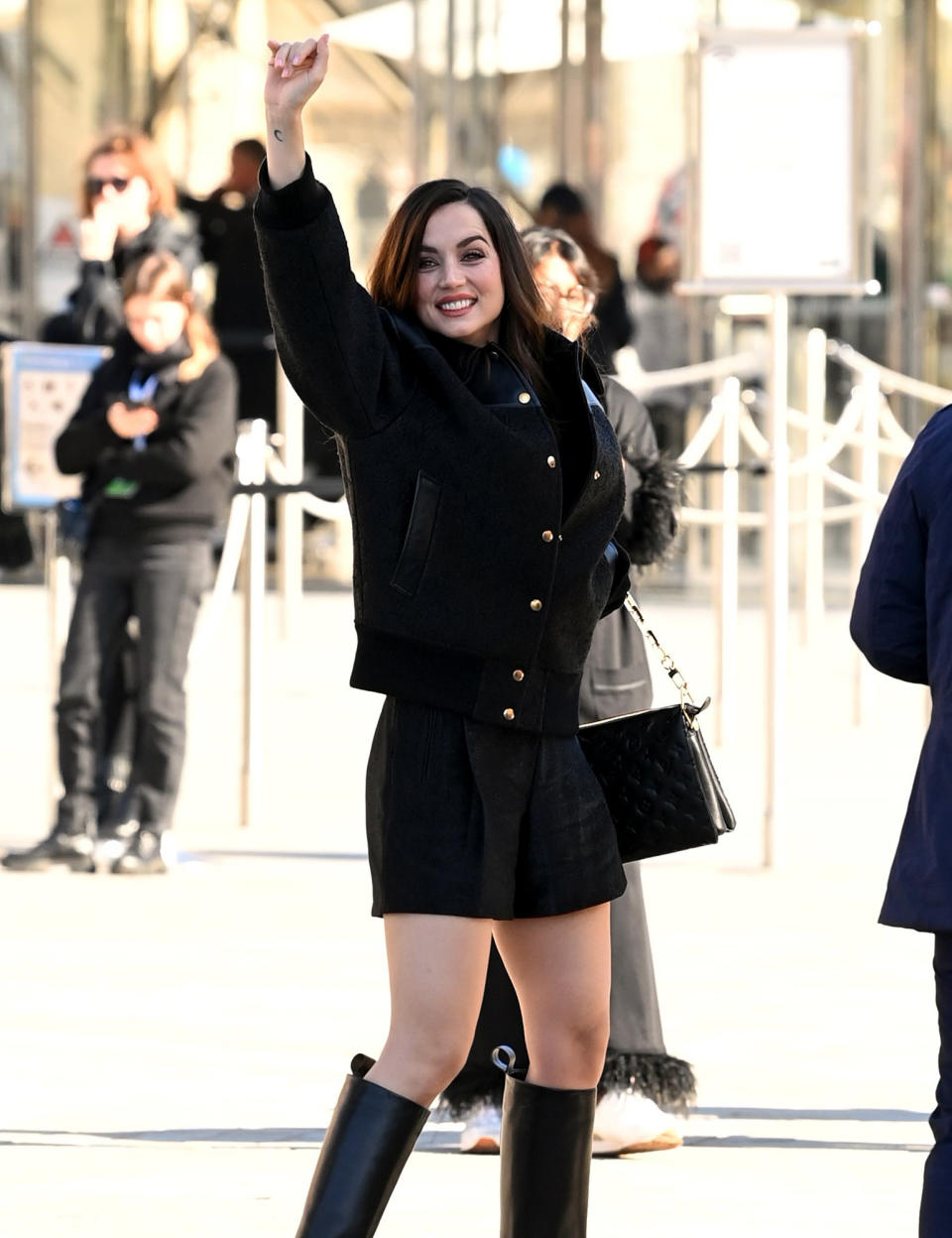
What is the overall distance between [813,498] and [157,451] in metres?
5.40

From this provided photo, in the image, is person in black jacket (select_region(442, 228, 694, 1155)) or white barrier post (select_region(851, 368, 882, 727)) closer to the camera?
person in black jacket (select_region(442, 228, 694, 1155))

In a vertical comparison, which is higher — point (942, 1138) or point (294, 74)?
point (294, 74)

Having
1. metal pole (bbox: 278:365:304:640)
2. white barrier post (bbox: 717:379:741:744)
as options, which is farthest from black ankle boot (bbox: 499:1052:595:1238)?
metal pole (bbox: 278:365:304:640)

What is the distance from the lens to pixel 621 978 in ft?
16.8

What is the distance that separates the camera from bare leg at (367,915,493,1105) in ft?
12.1

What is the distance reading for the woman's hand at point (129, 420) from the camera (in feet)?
26.0

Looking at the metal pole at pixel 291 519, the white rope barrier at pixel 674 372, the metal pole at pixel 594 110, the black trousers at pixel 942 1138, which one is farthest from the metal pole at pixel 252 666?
the metal pole at pixel 594 110

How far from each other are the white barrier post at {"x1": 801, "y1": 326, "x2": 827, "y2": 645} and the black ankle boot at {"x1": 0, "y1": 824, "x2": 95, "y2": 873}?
390cm

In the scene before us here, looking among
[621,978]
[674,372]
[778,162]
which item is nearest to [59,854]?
[778,162]

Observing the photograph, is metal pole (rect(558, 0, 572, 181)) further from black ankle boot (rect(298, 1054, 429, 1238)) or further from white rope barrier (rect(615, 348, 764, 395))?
black ankle boot (rect(298, 1054, 429, 1238))

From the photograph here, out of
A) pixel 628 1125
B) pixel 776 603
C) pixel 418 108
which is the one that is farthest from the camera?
pixel 418 108

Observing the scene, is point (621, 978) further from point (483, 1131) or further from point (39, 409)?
point (39, 409)

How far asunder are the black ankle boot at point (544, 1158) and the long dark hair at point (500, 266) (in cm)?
100

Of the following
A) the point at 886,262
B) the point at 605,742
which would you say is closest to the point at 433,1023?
the point at 605,742
